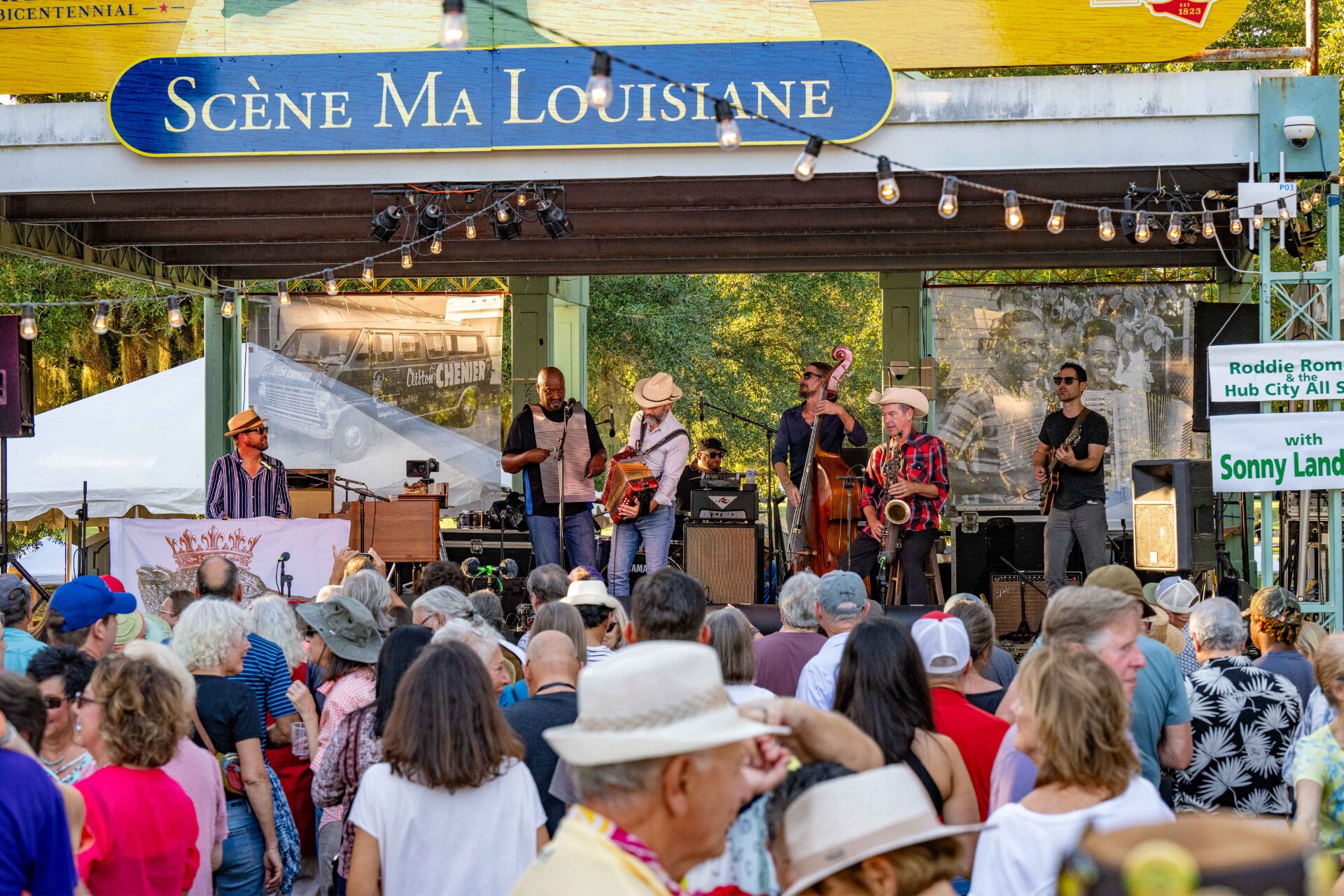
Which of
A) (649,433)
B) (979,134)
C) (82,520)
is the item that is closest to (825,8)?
(979,134)

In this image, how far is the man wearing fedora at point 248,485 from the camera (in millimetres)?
10352

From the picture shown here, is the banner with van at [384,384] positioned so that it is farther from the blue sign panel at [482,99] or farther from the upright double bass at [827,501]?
the blue sign panel at [482,99]

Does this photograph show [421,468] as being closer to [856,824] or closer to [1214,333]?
[1214,333]

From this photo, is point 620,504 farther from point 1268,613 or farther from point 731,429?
point 731,429

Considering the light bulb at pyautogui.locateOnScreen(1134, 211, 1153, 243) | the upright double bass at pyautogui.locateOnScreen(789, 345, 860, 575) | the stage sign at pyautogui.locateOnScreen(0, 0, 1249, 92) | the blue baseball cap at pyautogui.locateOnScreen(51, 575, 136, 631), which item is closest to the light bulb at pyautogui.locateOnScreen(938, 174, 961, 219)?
the light bulb at pyautogui.locateOnScreen(1134, 211, 1153, 243)

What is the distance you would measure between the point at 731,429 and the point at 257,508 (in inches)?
807

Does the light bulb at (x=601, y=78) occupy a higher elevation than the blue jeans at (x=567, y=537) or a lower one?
higher

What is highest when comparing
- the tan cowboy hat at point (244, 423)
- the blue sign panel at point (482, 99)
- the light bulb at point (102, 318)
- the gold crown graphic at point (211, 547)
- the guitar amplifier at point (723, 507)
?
the blue sign panel at point (482, 99)

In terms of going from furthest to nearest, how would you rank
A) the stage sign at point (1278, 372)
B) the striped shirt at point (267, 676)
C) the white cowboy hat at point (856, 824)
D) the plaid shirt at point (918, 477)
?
the plaid shirt at point (918, 477)
the stage sign at point (1278, 372)
the striped shirt at point (267, 676)
the white cowboy hat at point (856, 824)

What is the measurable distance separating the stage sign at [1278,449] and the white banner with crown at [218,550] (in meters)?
5.90

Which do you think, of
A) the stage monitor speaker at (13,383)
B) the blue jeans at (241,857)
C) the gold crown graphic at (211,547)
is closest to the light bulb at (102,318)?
the stage monitor speaker at (13,383)

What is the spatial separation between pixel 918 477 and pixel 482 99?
393cm

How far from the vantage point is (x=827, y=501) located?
10555 millimetres

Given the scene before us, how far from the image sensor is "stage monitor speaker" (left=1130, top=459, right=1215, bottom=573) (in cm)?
991
